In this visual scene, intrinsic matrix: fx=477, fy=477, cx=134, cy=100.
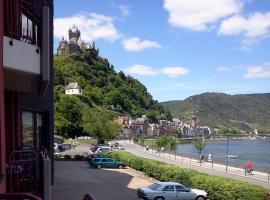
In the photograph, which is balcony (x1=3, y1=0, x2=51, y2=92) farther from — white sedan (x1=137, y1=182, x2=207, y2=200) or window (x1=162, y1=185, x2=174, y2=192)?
window (x1=162, y1=185, x2=174, y2=192)

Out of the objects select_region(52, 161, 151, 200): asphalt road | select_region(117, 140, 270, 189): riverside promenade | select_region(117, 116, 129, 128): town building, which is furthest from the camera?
select_region(117, 116, 129, 128): town building

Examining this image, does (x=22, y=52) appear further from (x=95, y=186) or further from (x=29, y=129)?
(x=95, y=186)

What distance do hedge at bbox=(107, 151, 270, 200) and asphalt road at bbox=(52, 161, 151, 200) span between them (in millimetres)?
2561

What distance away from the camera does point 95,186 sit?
35.0 metres

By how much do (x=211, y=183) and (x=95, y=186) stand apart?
31.7 feet

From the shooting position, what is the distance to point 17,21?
27.3ft

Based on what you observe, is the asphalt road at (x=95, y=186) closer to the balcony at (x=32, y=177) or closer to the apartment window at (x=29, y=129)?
the apartment window at (x=29, y=129)

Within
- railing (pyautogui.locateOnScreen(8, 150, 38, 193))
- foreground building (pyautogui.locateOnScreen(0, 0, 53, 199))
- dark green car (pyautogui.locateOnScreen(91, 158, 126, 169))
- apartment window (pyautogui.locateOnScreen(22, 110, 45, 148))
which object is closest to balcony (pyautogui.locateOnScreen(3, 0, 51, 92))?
foreground building (pyautogui.locateOnScreen(0, 0, 53, 199))

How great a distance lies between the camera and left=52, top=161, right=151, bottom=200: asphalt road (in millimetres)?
29514

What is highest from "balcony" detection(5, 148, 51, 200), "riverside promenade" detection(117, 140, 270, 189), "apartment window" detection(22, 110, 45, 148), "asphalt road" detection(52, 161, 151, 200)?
"apartment window" detection(22, 110, 45, 148)

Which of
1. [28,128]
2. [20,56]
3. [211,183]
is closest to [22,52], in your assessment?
[20,56]

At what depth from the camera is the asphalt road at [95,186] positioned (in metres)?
29.5

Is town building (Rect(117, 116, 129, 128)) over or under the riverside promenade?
over

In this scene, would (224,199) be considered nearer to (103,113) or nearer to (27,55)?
(27,55)
